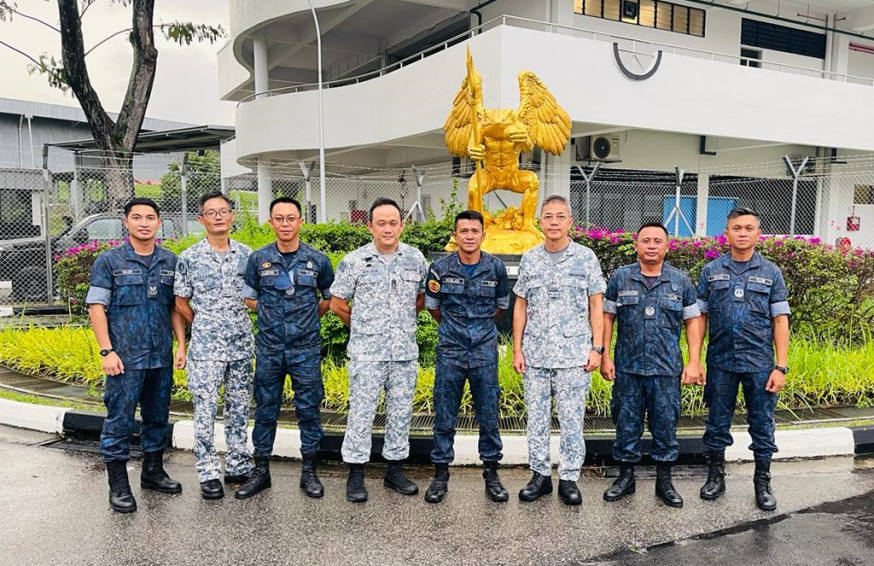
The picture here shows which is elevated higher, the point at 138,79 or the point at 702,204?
the point at 138,79

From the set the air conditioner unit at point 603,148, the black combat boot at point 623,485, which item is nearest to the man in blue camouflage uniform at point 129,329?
the black combat boot at point 623,485

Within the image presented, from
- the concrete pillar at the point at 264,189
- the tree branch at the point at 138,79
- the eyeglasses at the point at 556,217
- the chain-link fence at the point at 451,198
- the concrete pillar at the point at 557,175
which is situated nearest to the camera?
the eyeglasses at the point at 556,217

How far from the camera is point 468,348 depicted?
12.9 feet

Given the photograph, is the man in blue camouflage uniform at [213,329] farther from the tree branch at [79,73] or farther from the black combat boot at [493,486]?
the tree branch at [79,73]

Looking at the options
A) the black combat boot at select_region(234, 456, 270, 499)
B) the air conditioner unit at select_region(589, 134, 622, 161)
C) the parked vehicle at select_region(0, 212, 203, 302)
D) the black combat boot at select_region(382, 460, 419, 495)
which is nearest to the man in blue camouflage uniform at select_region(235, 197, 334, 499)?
the black combat boot at select_region(234, 456, 270, 499)

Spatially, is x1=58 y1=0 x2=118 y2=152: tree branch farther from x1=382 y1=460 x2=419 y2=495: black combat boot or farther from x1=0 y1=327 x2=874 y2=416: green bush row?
x1=382 y1=460 x2=419 y2=495: black combat boot

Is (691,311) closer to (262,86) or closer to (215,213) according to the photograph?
(215,213)

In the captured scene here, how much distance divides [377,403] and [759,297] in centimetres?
236

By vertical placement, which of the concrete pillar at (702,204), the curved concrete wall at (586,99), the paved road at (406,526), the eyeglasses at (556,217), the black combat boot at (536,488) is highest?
the curved concrete wall at (586,99)

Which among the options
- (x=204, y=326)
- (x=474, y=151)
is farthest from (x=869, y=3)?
(x=204, y=326)

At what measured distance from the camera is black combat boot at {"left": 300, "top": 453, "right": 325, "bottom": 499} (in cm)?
397

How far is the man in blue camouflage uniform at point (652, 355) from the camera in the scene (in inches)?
153

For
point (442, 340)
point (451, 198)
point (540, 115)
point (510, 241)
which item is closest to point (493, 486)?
point (442, 340)

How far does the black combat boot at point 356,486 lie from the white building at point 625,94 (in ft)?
29.9
